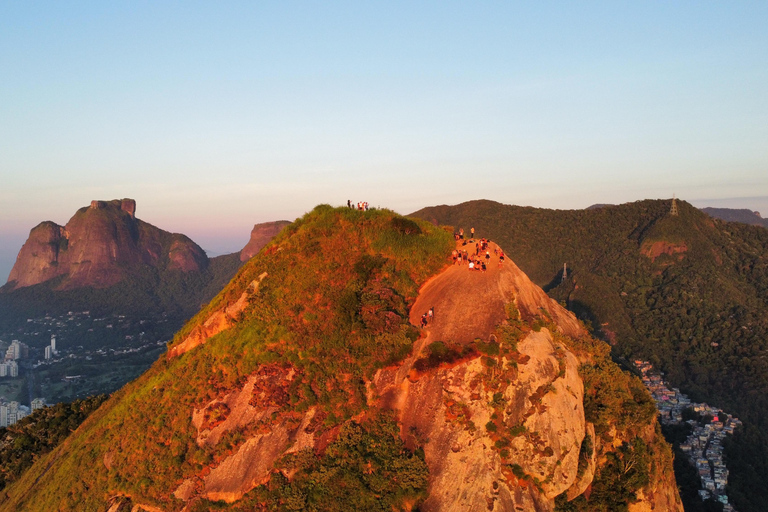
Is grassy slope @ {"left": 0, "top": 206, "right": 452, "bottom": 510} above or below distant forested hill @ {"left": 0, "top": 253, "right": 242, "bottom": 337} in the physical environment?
above

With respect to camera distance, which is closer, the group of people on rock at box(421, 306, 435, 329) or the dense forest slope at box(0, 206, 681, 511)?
the dense forest slope at box(0, 206, 681, 511)

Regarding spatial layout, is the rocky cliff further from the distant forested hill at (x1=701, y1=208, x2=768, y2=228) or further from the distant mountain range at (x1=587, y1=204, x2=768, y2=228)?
the distant forested hill at (x1=701, y1=208, x2=768, y2=228)

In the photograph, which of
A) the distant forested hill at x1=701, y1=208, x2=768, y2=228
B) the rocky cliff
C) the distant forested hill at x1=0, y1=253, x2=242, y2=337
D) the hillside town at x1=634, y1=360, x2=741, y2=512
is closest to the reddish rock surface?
the distant forested hill at x1=0, y1=253, x2=242, y2=337

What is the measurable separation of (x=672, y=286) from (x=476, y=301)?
221ft

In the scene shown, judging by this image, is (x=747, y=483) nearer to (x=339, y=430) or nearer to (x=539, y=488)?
(x=539, y=488)

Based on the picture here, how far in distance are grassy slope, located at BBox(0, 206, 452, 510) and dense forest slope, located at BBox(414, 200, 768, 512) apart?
24219 millimetres

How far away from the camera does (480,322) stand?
20156 millimetres

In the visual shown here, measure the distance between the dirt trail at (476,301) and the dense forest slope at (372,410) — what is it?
0.08m

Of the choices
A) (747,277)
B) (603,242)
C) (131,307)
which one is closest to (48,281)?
(131,307)

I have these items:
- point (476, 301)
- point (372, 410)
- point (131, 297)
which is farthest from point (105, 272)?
point (476, 301)

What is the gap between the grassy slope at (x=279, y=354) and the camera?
19.0 meters

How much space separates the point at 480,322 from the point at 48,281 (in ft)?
519

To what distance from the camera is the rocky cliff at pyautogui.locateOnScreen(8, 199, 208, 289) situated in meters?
139

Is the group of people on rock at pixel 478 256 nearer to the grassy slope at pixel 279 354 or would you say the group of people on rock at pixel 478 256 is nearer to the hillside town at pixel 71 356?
the grassy slope at pixel 279 354
